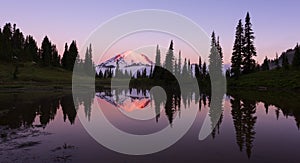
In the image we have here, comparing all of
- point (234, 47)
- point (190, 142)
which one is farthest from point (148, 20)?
point (234, 47)

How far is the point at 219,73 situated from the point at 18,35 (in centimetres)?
11549

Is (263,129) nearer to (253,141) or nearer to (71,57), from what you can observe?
(253,141)

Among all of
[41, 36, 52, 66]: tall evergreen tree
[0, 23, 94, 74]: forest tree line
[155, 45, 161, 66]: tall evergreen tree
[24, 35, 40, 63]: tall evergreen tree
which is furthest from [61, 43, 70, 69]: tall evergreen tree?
[155, 45, 161, 66]: tall evergreen tree

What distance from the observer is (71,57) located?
15250cm

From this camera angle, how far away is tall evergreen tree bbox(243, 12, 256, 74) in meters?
93.2

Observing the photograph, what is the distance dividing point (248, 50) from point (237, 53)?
3.77 m

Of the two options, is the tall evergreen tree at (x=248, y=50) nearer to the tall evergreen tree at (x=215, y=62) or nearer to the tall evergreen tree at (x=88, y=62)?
the tall evergreen tree at (x=215, y=62)

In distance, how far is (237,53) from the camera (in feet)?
308

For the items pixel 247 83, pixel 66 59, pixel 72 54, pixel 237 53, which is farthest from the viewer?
pixel 66 59

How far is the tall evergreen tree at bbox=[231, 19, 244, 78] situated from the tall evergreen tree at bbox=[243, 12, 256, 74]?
5.19 ft

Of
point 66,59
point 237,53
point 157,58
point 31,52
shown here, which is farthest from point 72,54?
point 237,53

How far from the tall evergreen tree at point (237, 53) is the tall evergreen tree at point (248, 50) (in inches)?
62.3

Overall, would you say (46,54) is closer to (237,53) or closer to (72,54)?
(72,54)

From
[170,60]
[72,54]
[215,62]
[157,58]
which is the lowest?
[215,62]
